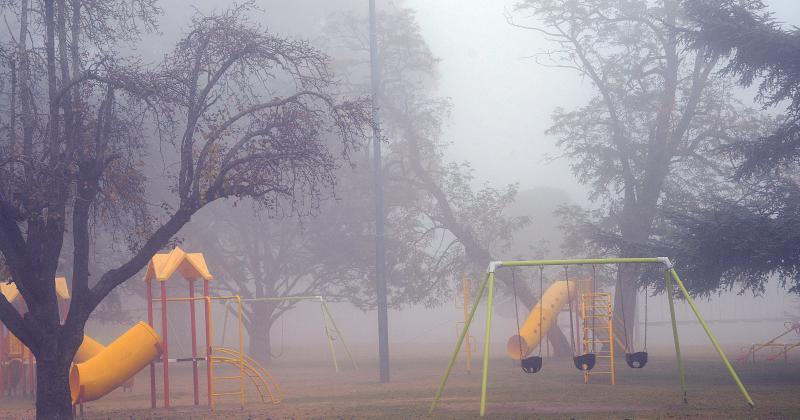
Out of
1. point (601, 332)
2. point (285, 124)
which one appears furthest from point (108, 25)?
point (601, 332)

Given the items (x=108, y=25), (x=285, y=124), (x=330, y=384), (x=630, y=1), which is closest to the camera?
(x=285, y=124)

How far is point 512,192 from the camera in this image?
1289 inches

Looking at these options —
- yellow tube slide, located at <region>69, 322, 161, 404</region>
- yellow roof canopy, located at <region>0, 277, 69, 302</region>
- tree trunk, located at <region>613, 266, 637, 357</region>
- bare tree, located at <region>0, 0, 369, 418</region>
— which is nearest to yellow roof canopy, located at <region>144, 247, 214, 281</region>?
yellow tube slide, located at <region>69, 322, 161, 404</region>

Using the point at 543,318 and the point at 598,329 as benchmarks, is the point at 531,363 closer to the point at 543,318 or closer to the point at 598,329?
the point at 543,318

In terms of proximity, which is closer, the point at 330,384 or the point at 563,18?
the point at 330,384

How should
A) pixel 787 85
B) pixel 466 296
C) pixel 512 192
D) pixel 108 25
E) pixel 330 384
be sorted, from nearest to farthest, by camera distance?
pixel 108 25, pixel 787 85, pixel 330 384, pixel 466 296, pixel 512 192

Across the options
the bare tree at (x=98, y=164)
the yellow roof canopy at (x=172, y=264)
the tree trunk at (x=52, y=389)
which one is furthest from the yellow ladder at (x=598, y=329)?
the tree trunk at (x=52, y=389)

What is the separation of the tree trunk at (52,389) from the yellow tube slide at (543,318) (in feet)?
50.6

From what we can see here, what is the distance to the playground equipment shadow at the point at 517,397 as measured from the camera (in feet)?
45.3

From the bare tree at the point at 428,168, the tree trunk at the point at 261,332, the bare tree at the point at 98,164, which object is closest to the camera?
the bare tree at the point at 98,164

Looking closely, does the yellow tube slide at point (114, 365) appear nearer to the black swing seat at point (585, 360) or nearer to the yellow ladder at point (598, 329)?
the black swing seat at point (585, 360)

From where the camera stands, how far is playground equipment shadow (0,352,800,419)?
45.3 ft

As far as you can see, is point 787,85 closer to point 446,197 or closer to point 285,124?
point 285,124

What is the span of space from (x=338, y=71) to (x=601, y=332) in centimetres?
1470
